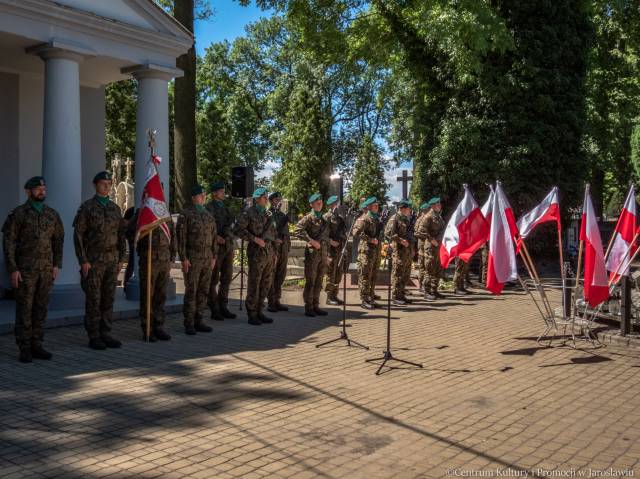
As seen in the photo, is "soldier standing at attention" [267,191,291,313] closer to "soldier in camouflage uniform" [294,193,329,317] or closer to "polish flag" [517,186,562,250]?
"soldier in camouflage uniform" [294,193,329,317]

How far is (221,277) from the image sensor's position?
11.9m

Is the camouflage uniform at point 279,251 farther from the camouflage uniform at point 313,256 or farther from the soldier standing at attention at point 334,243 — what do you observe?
the soldier standing at attention at point 334,243

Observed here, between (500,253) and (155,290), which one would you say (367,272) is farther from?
(155,290)

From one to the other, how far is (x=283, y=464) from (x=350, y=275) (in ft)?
44.0

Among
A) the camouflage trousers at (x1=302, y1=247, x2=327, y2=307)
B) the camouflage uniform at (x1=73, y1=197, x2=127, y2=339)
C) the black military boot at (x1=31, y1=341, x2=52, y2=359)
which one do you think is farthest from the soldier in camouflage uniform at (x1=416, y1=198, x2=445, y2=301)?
the black military boot at (x1=31, y1=341, x2=52, y2=359)

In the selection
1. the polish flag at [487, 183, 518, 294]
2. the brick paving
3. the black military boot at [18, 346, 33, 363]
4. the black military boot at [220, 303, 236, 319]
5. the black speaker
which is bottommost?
the brick paving

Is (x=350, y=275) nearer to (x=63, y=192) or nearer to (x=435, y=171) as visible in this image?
(x=435, y=171)

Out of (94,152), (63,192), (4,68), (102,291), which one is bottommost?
(102,291)

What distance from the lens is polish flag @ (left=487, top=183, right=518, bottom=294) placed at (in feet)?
30.1

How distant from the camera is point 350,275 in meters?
18.3

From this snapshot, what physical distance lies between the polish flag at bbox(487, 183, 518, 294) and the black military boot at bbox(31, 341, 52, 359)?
18.8ft

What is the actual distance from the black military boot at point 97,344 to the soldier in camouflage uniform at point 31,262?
702 millimetres

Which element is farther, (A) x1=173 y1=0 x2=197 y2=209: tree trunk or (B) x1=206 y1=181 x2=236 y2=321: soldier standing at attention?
(A) x1=173 y1=0 x2=197 y2=209: tree trunk

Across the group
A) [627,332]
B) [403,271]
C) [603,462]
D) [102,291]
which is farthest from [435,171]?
[603,462]
